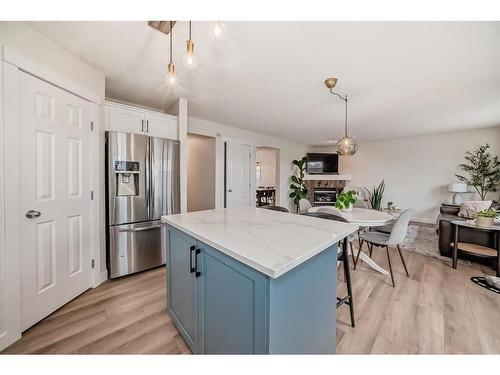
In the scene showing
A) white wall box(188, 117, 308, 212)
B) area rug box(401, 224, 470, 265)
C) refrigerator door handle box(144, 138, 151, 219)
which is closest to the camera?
refrigerator door handle box(144, 138, 151, 219)

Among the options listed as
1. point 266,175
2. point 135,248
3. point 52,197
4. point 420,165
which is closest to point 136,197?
point 135,248

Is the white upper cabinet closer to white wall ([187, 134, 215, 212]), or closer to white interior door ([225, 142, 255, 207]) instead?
white wall ([187, 134, 215, 212])

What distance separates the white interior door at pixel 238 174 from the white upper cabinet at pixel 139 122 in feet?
5.61

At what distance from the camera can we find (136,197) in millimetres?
2426

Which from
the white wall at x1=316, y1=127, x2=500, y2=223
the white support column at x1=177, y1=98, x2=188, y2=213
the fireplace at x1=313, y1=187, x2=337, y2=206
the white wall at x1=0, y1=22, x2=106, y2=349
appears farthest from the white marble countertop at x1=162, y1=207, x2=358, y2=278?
the white wall at x1=316, y1=127, x2=500, y2=223

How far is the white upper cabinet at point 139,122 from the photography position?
2389 millimetres

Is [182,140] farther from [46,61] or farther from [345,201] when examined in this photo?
[345,201]

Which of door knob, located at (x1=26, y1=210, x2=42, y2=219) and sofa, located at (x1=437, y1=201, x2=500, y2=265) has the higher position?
door knob, located at (x1=26, y1=210, x2=42, y2=219)

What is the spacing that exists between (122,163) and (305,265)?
7.42 ft

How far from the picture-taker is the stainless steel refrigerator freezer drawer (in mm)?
2314

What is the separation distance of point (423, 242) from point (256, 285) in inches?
172

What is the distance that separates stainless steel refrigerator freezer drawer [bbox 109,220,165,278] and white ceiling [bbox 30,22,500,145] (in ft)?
5.75
